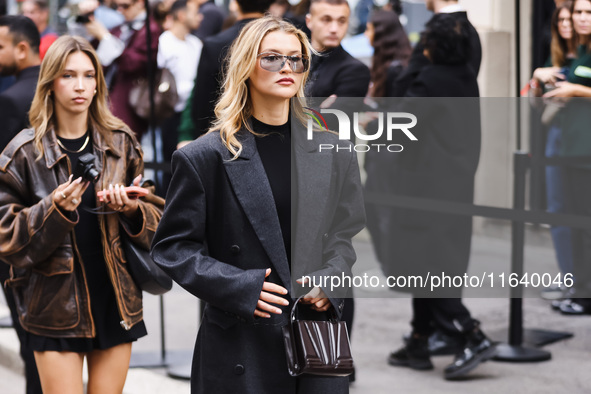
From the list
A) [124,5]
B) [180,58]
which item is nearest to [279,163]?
[180,58]

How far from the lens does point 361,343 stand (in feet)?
21.4

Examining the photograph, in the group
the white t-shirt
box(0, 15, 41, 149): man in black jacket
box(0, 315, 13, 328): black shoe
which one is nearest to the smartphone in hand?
box(0, 15, 41, 149): man in black jacket

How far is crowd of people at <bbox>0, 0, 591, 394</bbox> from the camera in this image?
3.21 metres

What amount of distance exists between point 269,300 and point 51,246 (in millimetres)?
1309

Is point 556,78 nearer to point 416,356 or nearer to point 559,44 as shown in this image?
point 559,44

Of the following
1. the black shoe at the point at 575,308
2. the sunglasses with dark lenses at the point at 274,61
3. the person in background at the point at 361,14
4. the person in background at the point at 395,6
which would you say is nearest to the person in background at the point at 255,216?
the sunglasses with dark lenses at the point at 274,61

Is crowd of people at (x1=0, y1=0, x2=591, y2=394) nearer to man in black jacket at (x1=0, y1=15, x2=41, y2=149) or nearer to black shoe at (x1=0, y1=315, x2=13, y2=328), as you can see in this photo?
man in black jacket at (x1=0, y1=15, x2=41, y2=149)

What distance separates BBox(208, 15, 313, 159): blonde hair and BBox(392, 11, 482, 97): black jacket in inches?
94.7

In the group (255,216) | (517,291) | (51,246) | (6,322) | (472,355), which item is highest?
(255,216)

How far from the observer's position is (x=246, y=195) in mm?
3193

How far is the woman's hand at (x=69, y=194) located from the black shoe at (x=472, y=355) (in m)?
2.55

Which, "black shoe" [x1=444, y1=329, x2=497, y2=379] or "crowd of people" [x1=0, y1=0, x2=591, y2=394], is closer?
"crowd of people" [x1=0, y1=0, x2=591, y2=394]

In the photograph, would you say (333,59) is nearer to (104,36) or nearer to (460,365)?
(460,365)

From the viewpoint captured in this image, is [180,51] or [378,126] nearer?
[378,126]
